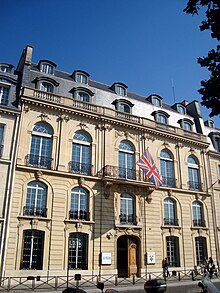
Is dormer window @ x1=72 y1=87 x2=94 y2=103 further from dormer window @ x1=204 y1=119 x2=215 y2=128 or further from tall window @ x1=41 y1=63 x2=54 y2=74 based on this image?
dormer window @ x1=204 y1=119 x2=215 y2=128

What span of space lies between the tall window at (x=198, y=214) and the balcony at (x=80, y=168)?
9626 millimetres

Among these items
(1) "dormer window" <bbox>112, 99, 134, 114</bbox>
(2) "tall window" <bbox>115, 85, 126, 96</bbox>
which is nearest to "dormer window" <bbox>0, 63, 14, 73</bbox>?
(1) "dormer window" <bbox>112, 99, 134, 114</bbox>

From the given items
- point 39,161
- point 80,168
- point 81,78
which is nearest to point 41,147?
point 39,161

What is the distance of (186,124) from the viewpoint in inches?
1026

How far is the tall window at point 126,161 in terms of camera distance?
2005cm

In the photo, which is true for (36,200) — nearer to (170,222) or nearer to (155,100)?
(170,222)

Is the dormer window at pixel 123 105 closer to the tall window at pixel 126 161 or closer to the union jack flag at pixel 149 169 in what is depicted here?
the tall window at pixel 126 161

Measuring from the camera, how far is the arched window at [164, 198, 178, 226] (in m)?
20.9

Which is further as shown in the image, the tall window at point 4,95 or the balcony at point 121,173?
the balcony at point 121,173

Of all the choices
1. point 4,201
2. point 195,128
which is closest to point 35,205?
point 4,201

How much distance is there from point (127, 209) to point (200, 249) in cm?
728

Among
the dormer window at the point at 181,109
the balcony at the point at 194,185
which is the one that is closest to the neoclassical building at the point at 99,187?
the balcony at the point at 194,185

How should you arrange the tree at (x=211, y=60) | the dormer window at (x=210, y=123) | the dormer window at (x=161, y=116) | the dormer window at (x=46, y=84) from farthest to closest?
the dormer window at (x=210, y=123) → the dormer window at (x=161, y=116) → the dormer window at (x=46, y=84) → the tree at (x=211, y=60)

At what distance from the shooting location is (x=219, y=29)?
7797 mm
